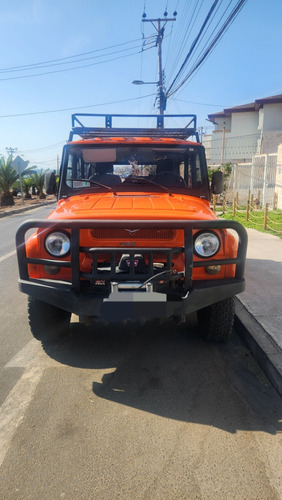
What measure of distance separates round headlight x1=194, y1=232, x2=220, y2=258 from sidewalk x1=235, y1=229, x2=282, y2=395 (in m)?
1.01

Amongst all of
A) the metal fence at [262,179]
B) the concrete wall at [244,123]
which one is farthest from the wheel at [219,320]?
the concrete wall at [244,123]

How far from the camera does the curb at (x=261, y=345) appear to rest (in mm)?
3070

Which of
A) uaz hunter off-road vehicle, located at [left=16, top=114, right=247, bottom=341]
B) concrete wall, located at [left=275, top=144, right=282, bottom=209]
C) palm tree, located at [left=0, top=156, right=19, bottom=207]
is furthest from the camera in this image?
palm tree, located at [left=0, top=156, right=19, bottom=207]

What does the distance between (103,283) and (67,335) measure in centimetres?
111

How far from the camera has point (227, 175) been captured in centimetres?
2547

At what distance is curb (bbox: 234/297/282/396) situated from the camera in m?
3.07

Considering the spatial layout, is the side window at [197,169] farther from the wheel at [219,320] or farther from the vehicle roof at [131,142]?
the wheel at [219,320]

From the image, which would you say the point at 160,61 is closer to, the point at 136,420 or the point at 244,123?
the point at 244,123

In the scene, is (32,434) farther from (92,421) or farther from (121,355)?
(121,355)

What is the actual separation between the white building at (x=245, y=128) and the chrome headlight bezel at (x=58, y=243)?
26.8m

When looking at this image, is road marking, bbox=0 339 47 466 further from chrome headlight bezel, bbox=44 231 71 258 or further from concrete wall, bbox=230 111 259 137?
concrete wall, bbox=230 111 259 137

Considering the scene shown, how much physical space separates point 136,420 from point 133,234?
4.69 feet

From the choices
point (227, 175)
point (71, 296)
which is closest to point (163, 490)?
point (71, 296)

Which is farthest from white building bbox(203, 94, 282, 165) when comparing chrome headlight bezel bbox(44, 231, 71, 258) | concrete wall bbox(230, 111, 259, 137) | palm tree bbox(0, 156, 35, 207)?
chrome headlight bezel bbox(44, 231, 71, 258)
